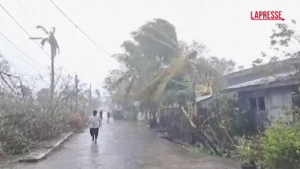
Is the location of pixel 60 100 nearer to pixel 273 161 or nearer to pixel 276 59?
pixel 276 59

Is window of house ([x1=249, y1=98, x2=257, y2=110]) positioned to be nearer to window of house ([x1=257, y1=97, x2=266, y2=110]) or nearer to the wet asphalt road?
window of house ([x1=257, y1=97, x2=266, y2=110])

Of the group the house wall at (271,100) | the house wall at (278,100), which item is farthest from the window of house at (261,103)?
the house wall at (278,100)

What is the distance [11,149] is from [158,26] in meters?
15.0

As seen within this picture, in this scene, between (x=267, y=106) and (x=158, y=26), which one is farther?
(x=158, y=26)

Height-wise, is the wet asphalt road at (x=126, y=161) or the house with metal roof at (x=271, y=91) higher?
the house with metal roof at (x=271, y=91)

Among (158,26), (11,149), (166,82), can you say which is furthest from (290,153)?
(158,26)

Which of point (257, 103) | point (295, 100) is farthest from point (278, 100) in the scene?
point (295, 100)

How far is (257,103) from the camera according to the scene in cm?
1529

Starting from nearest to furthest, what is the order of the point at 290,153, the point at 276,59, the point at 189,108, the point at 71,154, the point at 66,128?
the point at 290,153
the point at 276,59
the point at 71,154
the point at 189,108
the point at 66,128

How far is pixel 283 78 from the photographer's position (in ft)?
39.1

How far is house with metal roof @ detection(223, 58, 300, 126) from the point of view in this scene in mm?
11883

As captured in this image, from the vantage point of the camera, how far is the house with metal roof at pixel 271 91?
11.9 meters

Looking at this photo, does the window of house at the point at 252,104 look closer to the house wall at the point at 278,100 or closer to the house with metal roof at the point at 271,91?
the house with metal roof at the point at 271,91

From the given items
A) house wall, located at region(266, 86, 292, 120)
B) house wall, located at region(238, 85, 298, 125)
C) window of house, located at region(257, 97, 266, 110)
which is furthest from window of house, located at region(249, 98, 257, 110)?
house wall, located at region(266, 86, 292, 120)
